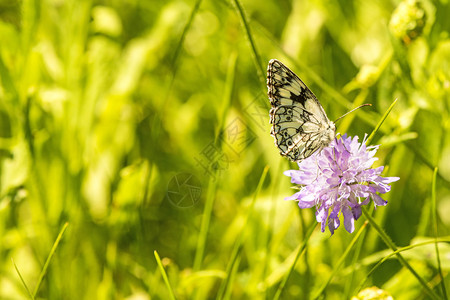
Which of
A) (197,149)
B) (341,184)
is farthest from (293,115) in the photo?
(197,149)

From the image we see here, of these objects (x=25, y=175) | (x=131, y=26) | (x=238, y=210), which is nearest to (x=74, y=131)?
(x=25, y=175)

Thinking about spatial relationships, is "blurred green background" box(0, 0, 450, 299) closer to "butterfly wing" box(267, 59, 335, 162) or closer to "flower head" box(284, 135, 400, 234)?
"butterfly wing" box(267, 59, 335, 162)

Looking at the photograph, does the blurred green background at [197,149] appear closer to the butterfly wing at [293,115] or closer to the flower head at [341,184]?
the butterfly wing at [293,115]

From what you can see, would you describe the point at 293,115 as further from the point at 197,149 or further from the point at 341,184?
the point at 197,149

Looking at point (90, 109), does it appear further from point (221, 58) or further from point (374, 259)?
point (374, 259)

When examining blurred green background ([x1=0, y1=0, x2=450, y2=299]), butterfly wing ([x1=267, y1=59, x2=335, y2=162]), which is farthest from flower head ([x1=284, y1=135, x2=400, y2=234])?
blurred green background ([x1=0, y1=0, x2=450, y2=299])

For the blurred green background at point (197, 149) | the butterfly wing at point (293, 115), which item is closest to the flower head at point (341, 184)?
the butterfly wing at point (293, 115)

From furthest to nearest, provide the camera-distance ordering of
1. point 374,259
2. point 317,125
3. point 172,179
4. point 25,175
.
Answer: point 172,179 < point 25,175 < point 374,259 < point 317,125

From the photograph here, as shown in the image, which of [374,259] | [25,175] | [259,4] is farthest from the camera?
[259,4]
